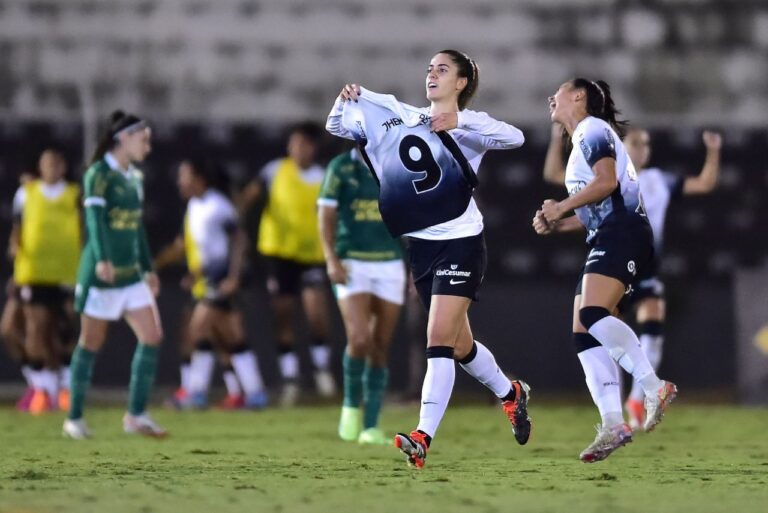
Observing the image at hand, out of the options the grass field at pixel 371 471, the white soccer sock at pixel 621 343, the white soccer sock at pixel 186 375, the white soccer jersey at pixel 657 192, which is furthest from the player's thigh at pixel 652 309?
the white soccer sock at pixel 186 375

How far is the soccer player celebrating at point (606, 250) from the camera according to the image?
8.38 meters

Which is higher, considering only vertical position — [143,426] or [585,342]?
[585,342]

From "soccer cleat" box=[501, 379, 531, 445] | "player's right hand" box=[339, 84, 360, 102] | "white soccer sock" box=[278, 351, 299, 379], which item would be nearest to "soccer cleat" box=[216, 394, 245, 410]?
"white soccer sock" box=[278, 351, 299, 379]

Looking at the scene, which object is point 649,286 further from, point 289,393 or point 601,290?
point 289,393

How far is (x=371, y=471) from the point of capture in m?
8.15

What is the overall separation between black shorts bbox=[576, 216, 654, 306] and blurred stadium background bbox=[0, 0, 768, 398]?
759 cm

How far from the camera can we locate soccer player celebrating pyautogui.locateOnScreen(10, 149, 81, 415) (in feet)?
49.0

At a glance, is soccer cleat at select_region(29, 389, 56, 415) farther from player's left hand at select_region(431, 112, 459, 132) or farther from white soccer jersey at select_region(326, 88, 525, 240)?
player's left hand at select_region(431, 112, 459, 132)

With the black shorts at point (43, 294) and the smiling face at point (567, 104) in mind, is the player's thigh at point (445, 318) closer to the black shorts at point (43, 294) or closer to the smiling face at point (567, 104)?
the smiling face at point (567, 104)

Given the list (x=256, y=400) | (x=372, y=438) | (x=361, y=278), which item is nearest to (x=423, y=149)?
(x=361, y=278)

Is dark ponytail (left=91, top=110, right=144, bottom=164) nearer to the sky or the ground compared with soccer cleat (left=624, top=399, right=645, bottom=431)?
nearer to the sky

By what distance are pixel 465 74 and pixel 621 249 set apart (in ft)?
4.10

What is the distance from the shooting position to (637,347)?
8.60 m

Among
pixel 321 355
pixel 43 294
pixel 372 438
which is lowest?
pixel 372 438
